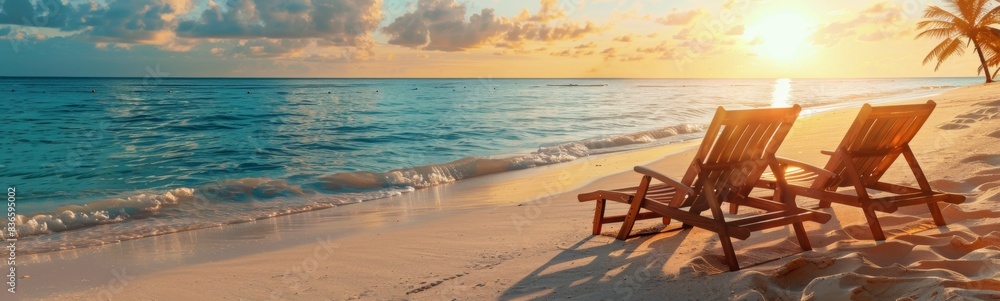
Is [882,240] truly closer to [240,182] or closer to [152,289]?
[152,289]

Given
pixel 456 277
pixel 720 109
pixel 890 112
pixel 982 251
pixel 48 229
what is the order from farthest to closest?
1. pixel 48 229
2. pixel 890 112
3. pixel 456 277
4. pixel 720 109
5. pixel 982 251

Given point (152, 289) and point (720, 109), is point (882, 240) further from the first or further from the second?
point (152, 289)

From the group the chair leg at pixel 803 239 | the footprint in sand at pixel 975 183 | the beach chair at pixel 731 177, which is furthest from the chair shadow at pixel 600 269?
the footprint in sand at pixel 975 183

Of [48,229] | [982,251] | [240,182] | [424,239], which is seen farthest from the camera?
[240,182]

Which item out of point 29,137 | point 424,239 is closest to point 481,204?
point 424,239

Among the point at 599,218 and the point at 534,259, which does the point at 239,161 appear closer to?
the point at 599,218

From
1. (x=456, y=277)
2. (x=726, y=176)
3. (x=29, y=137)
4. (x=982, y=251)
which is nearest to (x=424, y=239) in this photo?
(x=456, y=277)

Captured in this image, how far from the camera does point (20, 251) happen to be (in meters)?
6.36

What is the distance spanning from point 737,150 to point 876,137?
1.34 metres

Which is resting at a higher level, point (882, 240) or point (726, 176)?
point (726, 176)

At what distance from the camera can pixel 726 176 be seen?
480 centimetres

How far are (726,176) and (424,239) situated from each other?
9.17 ft

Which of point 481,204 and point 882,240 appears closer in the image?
point 882,240

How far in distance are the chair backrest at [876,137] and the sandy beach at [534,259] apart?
504 millimetres
